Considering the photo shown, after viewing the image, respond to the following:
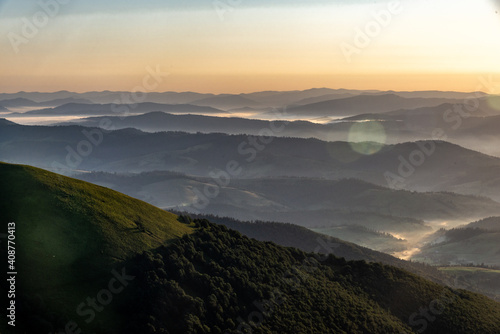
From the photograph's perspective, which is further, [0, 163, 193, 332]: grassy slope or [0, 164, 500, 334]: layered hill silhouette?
[0, 163, 193, 332]: grassy slope

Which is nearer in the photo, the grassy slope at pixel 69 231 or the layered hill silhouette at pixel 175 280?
the layered hill silhouette at pixel 175 280

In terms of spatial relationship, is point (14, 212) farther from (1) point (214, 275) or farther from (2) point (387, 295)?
(2) point (387, 295)

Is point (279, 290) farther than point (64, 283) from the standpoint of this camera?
Yes

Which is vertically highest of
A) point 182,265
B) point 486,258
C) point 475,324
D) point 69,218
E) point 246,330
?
point 69,218

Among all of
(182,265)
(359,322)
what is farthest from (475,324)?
(182,265)
